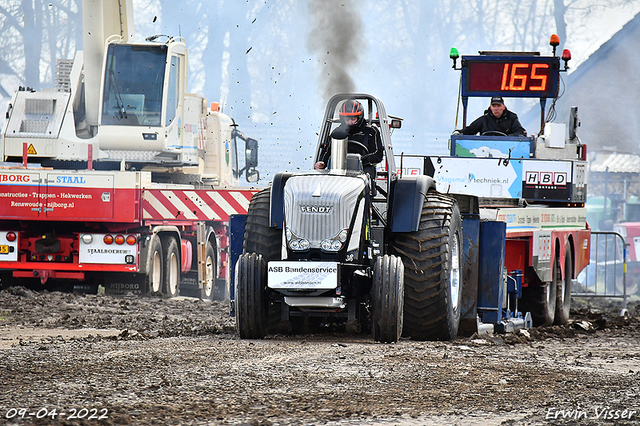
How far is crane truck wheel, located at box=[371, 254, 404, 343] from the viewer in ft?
25.6

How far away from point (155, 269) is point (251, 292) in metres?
7.61

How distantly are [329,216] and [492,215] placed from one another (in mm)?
2645

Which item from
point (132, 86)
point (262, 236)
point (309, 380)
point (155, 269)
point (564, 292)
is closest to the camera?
point (309, 380)

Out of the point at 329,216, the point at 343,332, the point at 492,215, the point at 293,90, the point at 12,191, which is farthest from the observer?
the point at 293,90

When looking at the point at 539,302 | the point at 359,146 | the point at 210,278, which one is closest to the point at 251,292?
the point at 359,146

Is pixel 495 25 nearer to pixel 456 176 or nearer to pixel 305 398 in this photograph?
pixel 456 176

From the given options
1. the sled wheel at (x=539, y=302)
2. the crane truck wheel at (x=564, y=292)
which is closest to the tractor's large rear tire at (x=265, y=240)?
the sled wheel at (x=539, y=302)

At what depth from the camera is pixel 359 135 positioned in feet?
29.5

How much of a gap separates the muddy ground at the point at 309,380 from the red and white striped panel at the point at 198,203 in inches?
214

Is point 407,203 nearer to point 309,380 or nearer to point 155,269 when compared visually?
point 309,380

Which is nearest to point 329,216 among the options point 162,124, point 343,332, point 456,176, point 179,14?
point 343,332

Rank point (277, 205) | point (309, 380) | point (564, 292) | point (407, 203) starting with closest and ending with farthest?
point (309, 380)
point (277, 205)
point (407, 203)
point (564, 292)

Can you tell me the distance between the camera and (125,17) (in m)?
17.0

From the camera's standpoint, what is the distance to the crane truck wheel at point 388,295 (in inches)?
307
